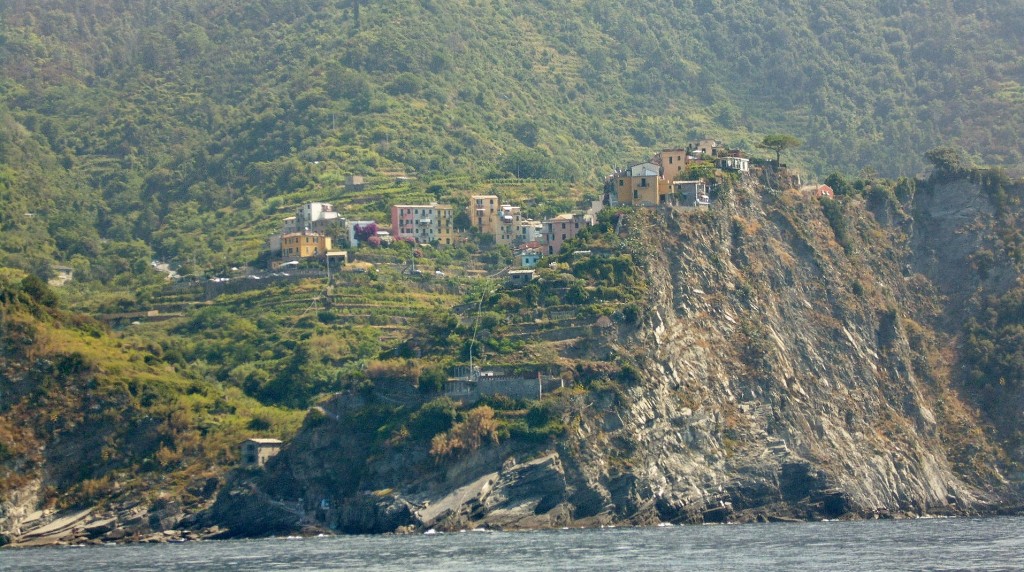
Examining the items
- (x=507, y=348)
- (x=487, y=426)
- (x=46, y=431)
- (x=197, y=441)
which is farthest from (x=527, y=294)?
(x=46, y=431)

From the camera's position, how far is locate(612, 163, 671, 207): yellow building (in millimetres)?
120625

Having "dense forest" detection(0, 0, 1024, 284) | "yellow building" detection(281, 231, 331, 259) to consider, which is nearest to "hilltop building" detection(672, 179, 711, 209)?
"yellow building" detection(281, 231, 331, 259)

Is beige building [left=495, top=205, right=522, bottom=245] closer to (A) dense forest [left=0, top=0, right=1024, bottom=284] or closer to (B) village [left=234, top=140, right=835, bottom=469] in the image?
(B) village [left=234, top=140, right=835, bottom=469]

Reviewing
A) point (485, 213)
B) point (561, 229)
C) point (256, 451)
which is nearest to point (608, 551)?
point (256, 451)

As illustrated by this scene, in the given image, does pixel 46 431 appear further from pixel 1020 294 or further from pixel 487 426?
pixel 1020 294

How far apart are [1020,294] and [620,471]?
3719cm

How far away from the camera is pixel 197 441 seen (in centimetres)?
10806

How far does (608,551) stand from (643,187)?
3826 centimetres

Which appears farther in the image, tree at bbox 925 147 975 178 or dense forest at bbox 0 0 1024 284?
dense forest at bbox 0 0 1024 284

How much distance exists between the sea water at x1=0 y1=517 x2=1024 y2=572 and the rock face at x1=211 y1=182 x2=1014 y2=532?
237 cm

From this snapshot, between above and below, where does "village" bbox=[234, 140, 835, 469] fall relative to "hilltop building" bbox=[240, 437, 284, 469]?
above

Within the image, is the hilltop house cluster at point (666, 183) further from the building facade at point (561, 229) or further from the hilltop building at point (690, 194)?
the building facade at point (561, 229)

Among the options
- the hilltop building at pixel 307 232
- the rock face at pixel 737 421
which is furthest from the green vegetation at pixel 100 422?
the hilltop building at pixel 307 232

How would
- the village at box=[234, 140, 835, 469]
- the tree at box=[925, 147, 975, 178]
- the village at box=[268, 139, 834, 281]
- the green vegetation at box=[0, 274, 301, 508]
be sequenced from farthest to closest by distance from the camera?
the tree at box=[925, 147, 975, 178] → the village at box=[268, 139, 834, 281] → the village at box=[234, 140, 835, 469] → the green vegetation at box=[0, 274, 301, 508]
